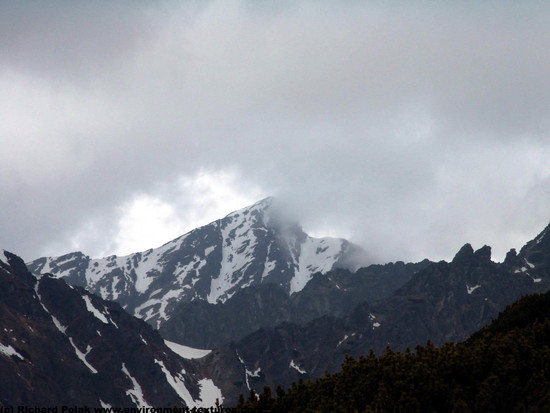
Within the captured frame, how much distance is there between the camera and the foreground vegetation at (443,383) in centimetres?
6456

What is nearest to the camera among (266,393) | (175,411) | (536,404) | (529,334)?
(536,404)

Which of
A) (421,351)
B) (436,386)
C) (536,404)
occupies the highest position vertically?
(421,351)

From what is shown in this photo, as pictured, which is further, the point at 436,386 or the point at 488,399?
the point at 436,386

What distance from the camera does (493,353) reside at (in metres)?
75.2

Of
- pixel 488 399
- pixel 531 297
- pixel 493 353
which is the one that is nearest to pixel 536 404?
pixel 488 399

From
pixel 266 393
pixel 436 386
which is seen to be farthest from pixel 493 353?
pixel 266 393

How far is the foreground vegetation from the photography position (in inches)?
2542

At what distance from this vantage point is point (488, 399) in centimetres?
6391

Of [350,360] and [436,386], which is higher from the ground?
[350,360]

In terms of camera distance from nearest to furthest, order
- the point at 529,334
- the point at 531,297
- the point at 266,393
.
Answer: the point at 266,393 < the point at 529,334 < the point at 531,297

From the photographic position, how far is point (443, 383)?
6931cm

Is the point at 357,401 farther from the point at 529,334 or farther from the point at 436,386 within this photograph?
the point at 529,334

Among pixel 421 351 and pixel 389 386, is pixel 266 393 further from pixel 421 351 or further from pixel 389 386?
pixel 421 351

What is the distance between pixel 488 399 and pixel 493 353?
12026 millimetres
